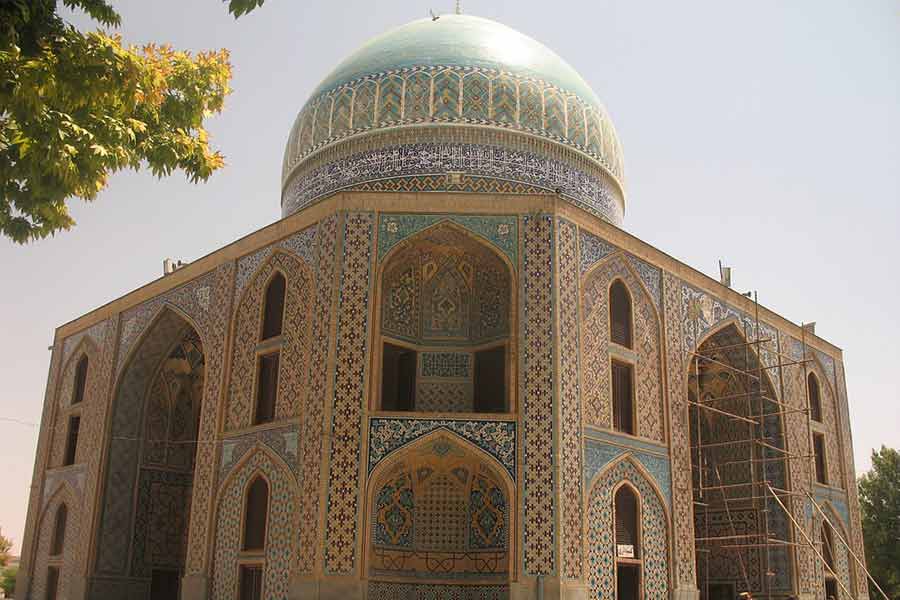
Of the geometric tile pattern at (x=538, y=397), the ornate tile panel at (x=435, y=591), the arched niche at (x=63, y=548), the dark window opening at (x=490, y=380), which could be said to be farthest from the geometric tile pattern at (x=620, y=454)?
the arched niche at (x=63, y=548)

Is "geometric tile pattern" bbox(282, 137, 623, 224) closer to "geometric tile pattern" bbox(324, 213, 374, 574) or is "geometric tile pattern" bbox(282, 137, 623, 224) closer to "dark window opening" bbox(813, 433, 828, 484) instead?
"geometric tile pattern" bbox(324, 213, 374, 574)

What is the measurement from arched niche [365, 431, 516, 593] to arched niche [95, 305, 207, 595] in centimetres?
540

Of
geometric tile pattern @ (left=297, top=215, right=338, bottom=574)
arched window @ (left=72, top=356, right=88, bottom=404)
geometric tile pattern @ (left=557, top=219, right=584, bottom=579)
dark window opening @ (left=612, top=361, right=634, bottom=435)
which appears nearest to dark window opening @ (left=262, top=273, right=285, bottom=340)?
geometric tile pattern @ (left=297, top=215, right=338, bottom=574)

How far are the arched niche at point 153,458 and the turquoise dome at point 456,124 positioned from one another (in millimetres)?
3440

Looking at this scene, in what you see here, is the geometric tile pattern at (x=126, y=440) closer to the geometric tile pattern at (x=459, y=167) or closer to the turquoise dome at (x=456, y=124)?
the turquoise dome at (x=456, y=124)

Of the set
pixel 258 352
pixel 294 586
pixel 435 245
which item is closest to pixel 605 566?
pixel 294 586

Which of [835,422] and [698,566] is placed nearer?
[698,566]

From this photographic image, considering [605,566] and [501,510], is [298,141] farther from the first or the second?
[605,566]

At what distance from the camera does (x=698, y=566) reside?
1625 cm

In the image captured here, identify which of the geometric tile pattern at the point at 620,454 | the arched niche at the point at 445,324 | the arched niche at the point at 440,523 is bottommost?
the arched niche at the point at 440,523

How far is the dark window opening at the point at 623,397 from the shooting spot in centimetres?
1357

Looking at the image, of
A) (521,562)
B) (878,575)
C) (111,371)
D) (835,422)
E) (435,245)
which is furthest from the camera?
(878,575)

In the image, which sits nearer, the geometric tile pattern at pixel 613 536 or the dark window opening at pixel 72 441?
the geometric tile pattern at pixel 613 536

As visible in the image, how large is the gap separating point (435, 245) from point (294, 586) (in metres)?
4.93
